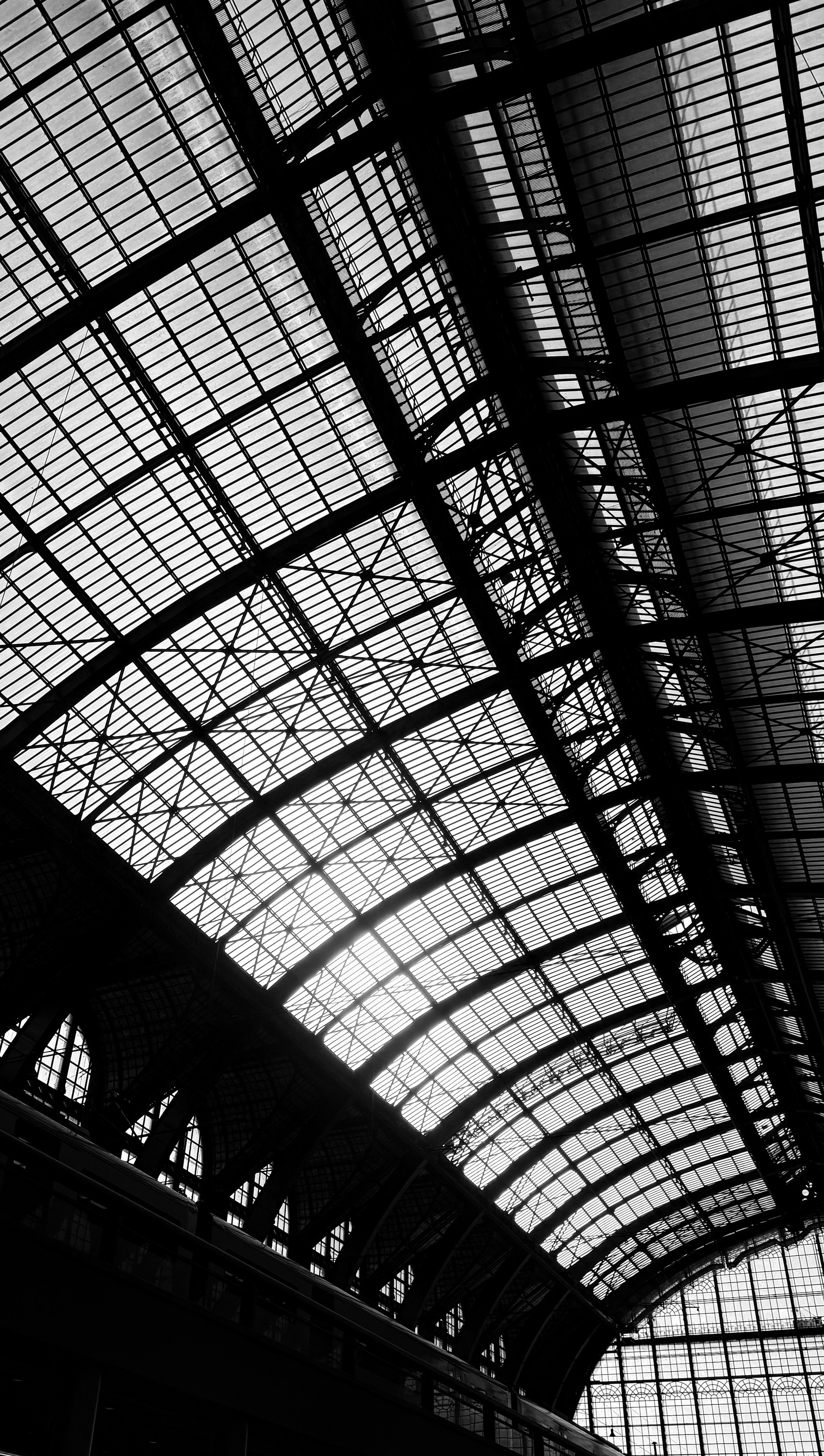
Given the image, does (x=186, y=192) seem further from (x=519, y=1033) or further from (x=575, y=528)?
(x=519, y=1033)

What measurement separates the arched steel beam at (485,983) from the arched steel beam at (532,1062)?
660 centimetres

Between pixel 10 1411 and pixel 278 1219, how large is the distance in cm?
3338

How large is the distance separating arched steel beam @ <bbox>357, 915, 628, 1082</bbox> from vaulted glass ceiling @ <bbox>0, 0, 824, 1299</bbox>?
1992 millimetres

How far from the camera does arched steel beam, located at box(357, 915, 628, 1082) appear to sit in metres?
42.3

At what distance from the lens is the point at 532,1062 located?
49.1 m

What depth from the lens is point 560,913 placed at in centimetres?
4253

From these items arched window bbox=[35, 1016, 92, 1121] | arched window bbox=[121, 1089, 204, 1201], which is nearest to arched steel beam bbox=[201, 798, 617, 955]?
arched window bbox=[35, 1016, 92, 1121]

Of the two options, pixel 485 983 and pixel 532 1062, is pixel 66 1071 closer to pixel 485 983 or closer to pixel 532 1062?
pixel 485 983

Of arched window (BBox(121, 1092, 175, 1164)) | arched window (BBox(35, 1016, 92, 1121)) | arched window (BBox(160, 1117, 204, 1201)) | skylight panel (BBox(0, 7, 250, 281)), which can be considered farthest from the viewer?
arched window (BBox(160, 1117, 204, 1201))

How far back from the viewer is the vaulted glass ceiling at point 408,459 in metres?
19.1

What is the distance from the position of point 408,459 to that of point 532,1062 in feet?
108

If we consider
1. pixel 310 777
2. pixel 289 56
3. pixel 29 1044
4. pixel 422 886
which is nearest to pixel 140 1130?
pixel 29 1044

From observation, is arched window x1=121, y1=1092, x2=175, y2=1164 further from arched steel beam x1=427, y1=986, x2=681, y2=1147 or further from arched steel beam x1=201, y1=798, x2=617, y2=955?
arched steel beam x1=427, y1=986, x2=681, y2=1147

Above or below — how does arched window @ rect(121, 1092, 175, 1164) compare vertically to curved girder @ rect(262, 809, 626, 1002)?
below
